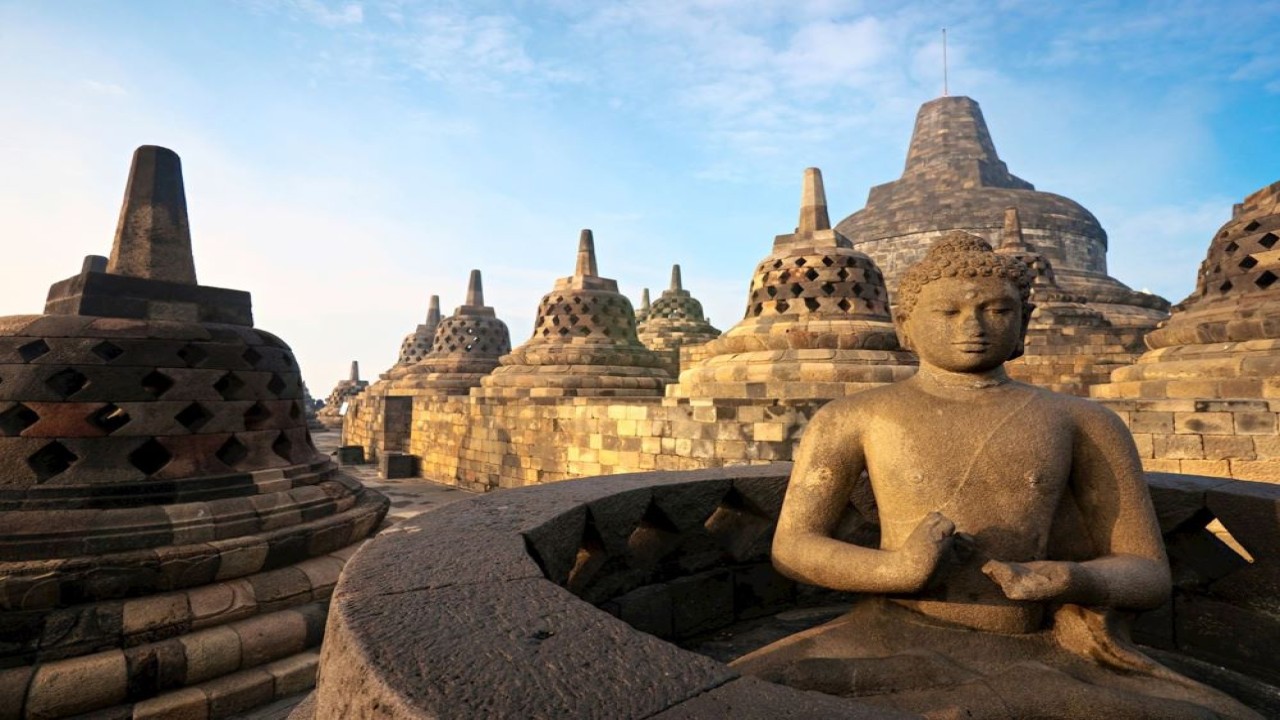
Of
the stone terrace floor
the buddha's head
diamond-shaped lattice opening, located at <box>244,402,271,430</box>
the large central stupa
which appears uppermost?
the large central stupa

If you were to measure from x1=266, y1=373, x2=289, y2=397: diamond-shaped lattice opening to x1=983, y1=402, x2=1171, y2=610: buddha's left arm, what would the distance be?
3.89 m

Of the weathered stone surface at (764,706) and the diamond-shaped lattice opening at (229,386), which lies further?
the diamond-shaped lattice opening at (229,386)

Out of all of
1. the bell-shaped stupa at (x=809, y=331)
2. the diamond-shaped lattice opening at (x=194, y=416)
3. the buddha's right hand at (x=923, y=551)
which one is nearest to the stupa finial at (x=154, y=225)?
the diamond-shaped lattice opening at (x=194, y=416)

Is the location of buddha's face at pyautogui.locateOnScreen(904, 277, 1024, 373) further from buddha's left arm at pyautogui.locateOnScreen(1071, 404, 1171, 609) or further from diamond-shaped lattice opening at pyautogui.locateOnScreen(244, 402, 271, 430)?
diamond-shaped lattice opening at pyautogui.locateOnScreen(244, 402, 271, 430)

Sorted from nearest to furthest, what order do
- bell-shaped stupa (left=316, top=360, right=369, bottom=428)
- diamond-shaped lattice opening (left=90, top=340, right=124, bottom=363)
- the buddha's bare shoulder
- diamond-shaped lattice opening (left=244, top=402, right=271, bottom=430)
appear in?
the buddha's bare shoulder < diamond-shaped lattice opening (left=90, top=340, right=124, bottom=363) < diamond-shaped lattice opening (left=244, top=402, right=271, bottom=430) < bell-shaped stupa (left=316, top=360, right=369, bottom=428)

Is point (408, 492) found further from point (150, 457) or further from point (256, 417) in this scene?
point (150, 457)

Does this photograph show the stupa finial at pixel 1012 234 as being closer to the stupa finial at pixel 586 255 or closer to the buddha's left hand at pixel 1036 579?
the stupa finial at pixel 586 255

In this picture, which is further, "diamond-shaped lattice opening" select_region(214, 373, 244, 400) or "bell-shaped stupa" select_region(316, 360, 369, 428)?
"bell-shaped stupa" select_region(316, 360, 369, 428)

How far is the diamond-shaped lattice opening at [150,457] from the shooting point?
3168mm

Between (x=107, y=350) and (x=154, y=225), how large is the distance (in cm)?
104

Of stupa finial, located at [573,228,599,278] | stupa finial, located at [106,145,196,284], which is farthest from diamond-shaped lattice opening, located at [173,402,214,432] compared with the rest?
stupa finial, located at [573,228,599,278]

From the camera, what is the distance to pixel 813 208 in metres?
8.98

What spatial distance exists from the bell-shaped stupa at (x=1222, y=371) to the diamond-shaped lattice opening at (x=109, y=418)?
6.93m

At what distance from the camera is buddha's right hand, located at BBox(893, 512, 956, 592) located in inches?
61.4
